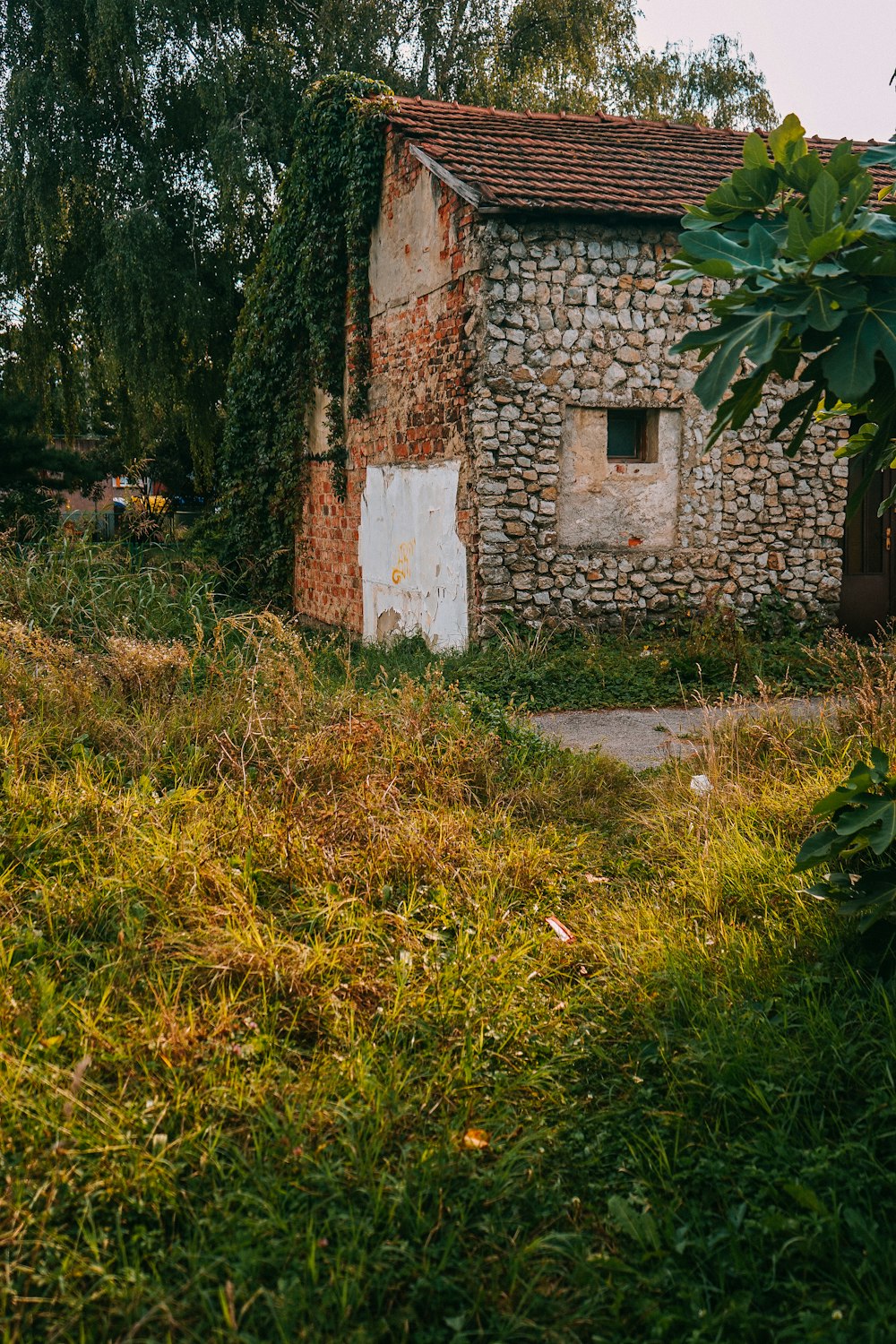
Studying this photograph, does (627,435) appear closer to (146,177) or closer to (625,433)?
(625,433)

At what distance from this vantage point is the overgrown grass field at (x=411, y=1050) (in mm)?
2590

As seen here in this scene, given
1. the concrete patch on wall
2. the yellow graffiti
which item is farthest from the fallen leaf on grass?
the yellow graffiti

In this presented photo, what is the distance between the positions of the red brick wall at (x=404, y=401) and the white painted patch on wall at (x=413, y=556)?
0.18 metres

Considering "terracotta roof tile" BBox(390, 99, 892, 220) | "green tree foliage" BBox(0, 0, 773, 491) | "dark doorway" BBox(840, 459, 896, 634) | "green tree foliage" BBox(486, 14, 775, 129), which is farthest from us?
"green tree foliage" BBox(486, 14, 775, 129)

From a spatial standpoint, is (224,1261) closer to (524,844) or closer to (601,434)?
(524,844)

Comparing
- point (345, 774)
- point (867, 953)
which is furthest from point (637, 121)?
point (867, 953)

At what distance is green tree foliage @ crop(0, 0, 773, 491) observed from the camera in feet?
56.4

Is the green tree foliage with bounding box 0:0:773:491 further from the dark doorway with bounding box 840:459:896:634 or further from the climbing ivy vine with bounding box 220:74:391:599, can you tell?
the dark doorway with bounding box 840:459:896:634

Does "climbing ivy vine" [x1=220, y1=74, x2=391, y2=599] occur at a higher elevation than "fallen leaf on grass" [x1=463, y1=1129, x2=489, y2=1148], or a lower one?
higher

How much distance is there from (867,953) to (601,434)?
750 cm

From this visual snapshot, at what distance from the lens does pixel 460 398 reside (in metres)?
10.3

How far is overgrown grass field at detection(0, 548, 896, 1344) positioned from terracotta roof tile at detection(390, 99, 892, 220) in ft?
20.4

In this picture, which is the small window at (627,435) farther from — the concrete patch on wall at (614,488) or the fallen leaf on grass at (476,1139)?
the fallen leaf on grass at (476,1139)

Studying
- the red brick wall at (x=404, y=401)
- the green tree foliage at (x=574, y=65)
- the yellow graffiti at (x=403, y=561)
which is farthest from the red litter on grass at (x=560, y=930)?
the green tree foliage at (x=574, y=65)
